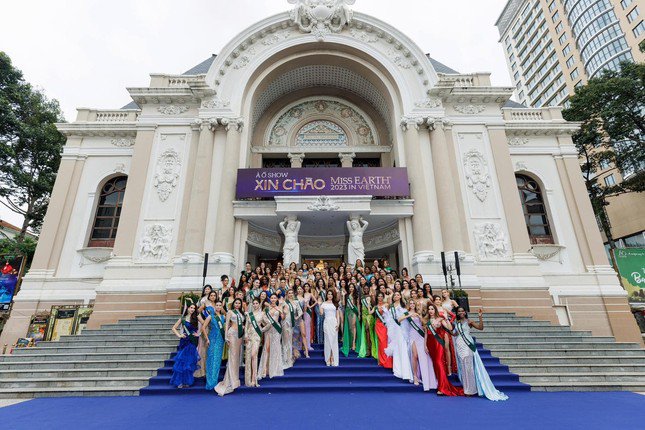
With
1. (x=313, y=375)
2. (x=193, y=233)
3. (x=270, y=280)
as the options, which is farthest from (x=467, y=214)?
(x=193, y=233)

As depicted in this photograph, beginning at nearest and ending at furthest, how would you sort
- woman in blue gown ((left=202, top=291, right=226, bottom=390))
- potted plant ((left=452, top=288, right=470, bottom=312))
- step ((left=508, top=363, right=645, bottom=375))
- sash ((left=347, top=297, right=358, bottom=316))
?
woman in blue gown ((left=202, top=291, right=226, bottom=390)) < step ((left=508, top=363, right=645, bottom=375)) < sash ((left=347, top=297, right=358, bottom=316)) < potted plant ((left=452, top=288, right=470, bottom=312))

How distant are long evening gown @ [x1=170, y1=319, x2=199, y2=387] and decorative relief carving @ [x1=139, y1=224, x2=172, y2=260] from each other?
752 centimetres

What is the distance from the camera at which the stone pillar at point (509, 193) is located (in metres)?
13.6

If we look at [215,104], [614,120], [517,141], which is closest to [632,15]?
[614,120]

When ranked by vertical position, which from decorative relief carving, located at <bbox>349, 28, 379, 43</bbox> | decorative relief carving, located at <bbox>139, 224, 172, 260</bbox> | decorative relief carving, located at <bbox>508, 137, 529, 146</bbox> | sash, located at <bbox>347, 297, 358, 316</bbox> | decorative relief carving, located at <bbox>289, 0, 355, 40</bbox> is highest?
decorative relief carving, located at <bbox>289, 0, 355, 40</bbox>

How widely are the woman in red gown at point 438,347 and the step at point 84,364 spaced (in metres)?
6.71

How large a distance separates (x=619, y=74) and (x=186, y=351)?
31.0 m

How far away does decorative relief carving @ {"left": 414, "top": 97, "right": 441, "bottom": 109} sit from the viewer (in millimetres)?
15266

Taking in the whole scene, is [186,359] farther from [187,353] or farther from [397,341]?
[397,341]

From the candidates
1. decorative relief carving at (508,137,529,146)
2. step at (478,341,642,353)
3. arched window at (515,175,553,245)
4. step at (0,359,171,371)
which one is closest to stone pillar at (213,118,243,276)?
step at (0,359,171,371)

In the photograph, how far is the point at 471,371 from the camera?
625cm

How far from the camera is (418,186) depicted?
46.4ft

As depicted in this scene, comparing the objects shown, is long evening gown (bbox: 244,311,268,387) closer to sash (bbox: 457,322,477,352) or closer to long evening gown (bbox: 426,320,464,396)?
long evening gown (bbox: 426,320,464,396)

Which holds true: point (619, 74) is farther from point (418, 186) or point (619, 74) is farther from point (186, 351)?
point (186, 351)
